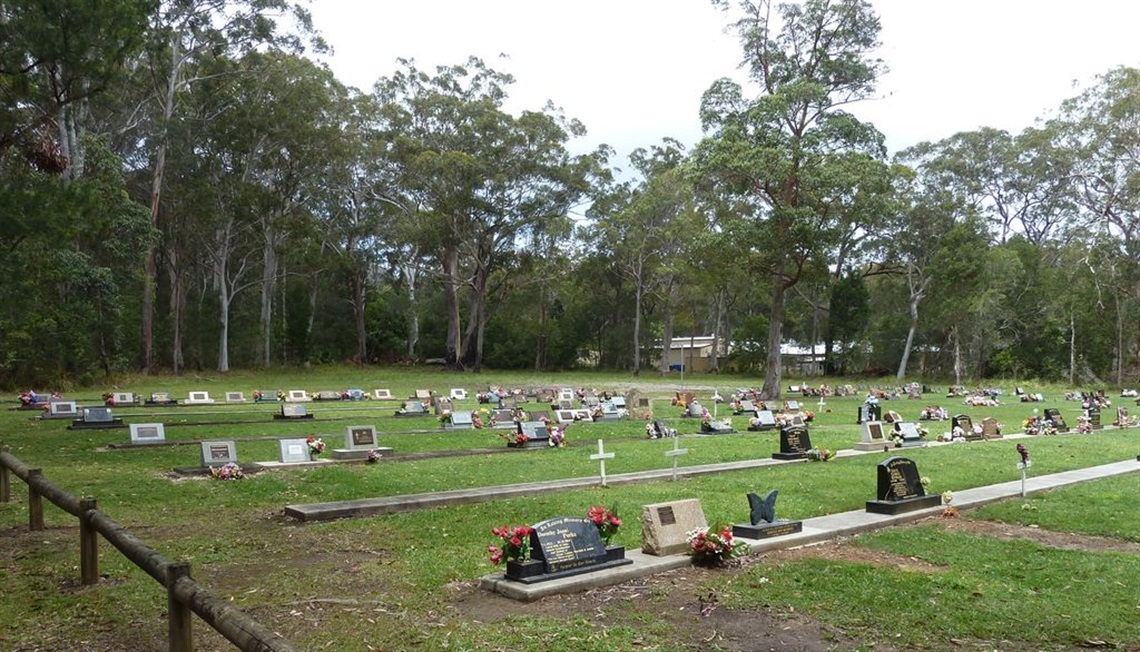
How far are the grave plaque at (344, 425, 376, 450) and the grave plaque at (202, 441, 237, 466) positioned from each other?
2.59 metres

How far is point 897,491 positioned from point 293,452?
1055 centimetres

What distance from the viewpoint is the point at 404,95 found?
55.8 meters

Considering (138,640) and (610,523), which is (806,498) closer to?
(610,523)

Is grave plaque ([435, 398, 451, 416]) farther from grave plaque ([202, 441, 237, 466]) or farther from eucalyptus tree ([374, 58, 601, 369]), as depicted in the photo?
eucalyptus tree ([374, 58, 601, 369])

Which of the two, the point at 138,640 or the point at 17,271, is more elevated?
the point at 17,271

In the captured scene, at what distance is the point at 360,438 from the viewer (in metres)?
16.7

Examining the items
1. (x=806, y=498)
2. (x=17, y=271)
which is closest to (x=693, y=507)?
(x=806, y=498)

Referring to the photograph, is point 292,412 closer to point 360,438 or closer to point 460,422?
point 460,422

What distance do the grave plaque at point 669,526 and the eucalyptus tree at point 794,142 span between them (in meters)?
27.9

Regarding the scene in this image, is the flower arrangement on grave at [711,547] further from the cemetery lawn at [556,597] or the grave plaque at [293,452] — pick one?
the grave plaque at [293,452]

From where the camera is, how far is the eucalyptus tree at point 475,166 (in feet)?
171

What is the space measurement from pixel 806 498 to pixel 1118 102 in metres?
55.7

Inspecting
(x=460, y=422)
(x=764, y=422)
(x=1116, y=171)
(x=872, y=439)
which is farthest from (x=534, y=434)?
(x=1116, y=171)

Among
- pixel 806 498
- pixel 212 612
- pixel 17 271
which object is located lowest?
pixel 806 498
